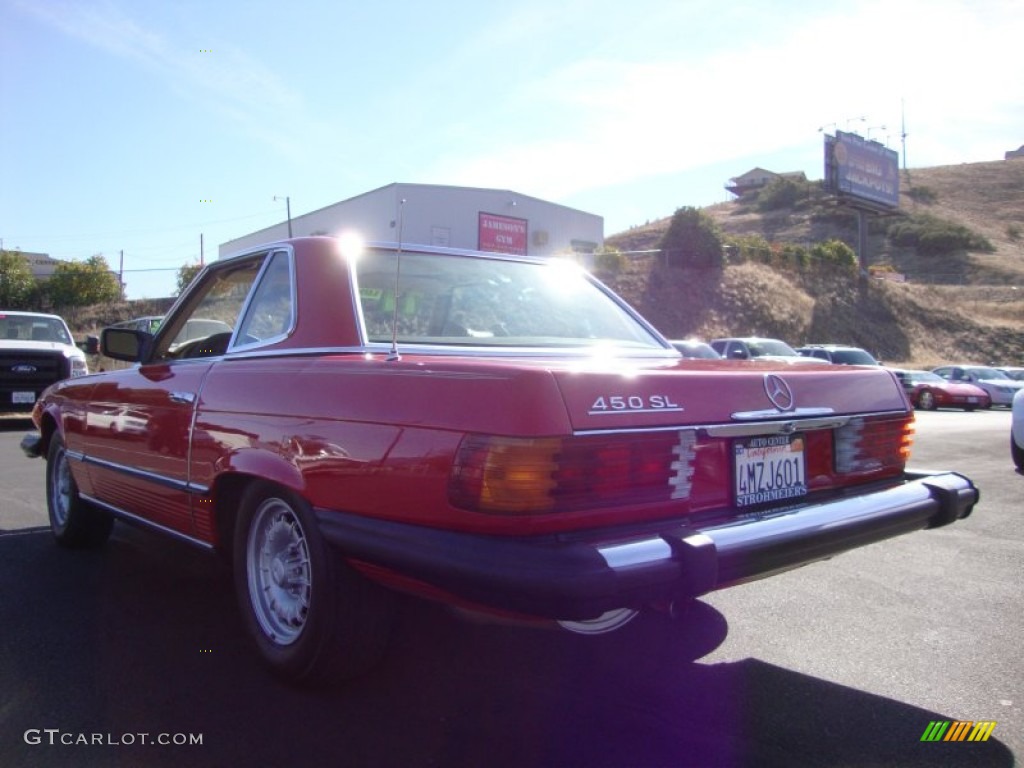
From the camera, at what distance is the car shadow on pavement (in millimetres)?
2680

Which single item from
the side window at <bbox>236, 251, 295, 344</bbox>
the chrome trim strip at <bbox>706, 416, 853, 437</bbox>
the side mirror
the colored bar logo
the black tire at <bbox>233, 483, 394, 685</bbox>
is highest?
the side window at <bbox>236, 251, 295, 344</bbox>

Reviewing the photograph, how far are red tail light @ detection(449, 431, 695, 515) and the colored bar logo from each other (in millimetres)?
1358

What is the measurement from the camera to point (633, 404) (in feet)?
8.41

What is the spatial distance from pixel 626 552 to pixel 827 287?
39756 mm

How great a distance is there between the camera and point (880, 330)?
38438 mm

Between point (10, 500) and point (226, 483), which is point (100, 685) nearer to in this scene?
point (226, 483)

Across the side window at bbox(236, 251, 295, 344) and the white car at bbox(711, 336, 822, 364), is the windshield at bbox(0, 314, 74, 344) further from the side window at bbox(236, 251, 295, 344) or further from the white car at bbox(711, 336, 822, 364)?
the white car at bbox(711, 336, 822, 364)

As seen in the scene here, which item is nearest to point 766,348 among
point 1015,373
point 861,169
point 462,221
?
point 1015,373

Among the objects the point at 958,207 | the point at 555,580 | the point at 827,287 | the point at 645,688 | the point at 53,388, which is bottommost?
the point at 645,688

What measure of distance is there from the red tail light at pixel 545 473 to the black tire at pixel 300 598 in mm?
643

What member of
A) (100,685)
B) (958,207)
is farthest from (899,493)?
(958,207)

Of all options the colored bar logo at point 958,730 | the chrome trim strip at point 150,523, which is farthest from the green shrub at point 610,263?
the colored bar logo at point 958,730

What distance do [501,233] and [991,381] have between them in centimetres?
1622

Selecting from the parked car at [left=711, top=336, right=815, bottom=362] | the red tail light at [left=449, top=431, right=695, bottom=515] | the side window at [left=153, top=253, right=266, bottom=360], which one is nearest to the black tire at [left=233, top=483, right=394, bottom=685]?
the red tail light at [left=449, top=431, right=695, bottom=515]
